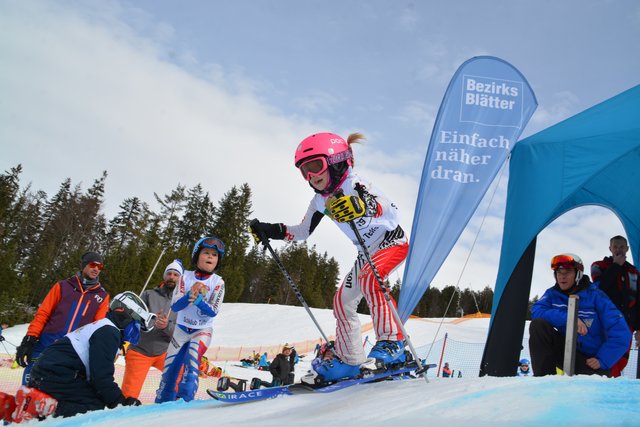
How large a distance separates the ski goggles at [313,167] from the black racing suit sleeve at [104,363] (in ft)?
6.13

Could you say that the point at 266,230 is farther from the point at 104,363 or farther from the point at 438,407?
the point at 438,407

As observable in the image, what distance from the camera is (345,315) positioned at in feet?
12.2

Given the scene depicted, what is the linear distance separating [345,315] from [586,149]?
3632 mm

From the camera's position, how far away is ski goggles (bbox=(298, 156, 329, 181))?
367cm

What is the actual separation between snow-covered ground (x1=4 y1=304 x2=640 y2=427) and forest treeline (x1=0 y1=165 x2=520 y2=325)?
27.6m

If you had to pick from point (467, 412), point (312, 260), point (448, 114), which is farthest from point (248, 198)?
point (467, 412)

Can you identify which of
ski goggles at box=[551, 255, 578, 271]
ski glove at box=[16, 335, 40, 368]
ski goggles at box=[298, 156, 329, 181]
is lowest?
ski glove at box=[16, 335, 40, 368]

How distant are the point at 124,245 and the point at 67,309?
4381 cm

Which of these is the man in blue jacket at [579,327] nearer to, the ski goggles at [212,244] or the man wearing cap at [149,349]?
the ski goggles at [212,244]

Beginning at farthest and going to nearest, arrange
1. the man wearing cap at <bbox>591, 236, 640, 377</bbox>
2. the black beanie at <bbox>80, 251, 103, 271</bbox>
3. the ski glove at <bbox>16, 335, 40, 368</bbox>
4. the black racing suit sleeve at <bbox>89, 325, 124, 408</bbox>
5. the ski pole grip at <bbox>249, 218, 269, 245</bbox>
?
1. the black beanie at <bbox>80, 251, 103, 271</bbox>
2. the man wearing cap at <bbox>591, 236, 640, 377</bbox>
3. the ski glove at <bbox>16, 335, 40, 368</bbox>
4. the ski pole grip at <bbox>249, 218, 269, 245</bbox>
5. the black racing suit sleeve at <bbox>89, 325, 124, 408</bbox>

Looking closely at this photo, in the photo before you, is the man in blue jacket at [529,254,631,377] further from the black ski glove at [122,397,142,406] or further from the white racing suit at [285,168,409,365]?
the black ski glove at [122,397,142,406]

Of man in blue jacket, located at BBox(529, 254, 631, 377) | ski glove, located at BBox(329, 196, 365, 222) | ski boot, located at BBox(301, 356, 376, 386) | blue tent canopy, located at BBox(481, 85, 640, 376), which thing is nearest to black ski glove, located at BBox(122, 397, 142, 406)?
ski boot, located at BBox(301, 356, 376, 386)

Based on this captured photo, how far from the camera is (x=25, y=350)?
4.73 meters

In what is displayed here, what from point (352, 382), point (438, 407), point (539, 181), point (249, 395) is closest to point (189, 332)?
point (249, 395)
